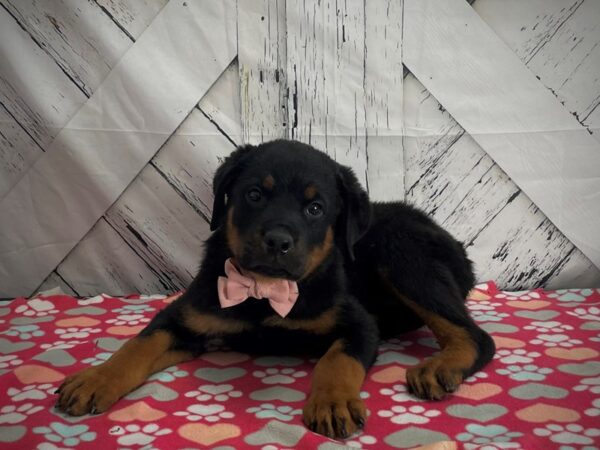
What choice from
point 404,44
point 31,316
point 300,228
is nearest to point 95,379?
point 300,228

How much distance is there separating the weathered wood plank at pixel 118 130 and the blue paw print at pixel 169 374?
1.15 metres

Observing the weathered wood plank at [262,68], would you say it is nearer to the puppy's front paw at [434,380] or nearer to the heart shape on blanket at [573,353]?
the puppy's front paw at [434,380]

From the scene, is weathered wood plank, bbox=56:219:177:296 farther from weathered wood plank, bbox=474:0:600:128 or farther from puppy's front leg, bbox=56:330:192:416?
weathered wood plank, bbox=474:0:600:128

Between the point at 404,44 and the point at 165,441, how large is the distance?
2.17 metres

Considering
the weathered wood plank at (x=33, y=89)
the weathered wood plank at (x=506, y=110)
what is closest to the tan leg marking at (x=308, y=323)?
the weathered wood plank at (x=506, y=110)

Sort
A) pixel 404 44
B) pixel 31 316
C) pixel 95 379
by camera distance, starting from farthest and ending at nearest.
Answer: pixel 404 44
pixel 31 316
pixel 95 379

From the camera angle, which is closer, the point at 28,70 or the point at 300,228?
the point at 300,228

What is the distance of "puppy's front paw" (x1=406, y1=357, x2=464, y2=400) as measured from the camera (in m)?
2.06

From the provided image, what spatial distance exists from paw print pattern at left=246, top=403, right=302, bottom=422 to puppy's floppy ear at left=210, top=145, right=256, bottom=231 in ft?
2.39

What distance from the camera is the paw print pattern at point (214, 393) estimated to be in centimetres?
207

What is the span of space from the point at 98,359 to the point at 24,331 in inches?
19.8

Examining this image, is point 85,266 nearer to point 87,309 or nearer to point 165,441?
point 87,309

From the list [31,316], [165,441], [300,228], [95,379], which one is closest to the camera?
[165,441]

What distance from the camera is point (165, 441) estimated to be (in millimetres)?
1784
